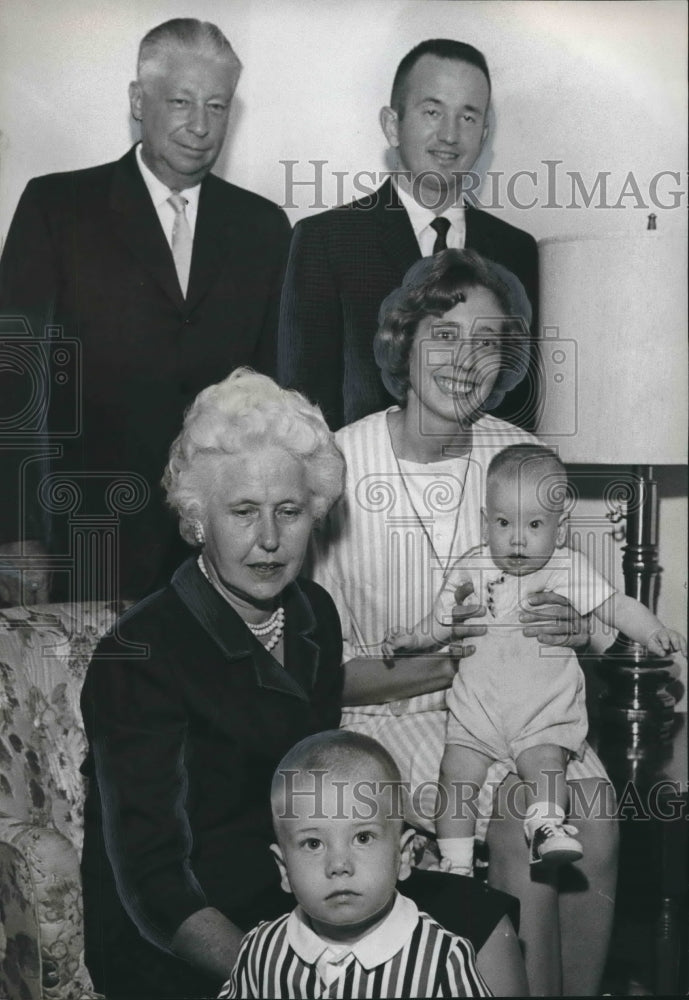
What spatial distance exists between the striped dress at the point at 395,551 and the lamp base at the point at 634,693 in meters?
0.12

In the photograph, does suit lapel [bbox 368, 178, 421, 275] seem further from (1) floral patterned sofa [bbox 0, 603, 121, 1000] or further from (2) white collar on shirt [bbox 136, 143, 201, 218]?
(1) floral patterned sofa [bbox 0, 603, 121, 1000]

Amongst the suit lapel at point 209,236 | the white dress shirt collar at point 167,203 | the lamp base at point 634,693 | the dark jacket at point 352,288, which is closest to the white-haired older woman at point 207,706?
the dark jacket at point 352,288

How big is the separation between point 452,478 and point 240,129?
0.80m

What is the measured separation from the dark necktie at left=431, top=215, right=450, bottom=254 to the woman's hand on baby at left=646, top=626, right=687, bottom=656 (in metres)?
0.88

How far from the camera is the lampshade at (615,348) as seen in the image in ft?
7.47

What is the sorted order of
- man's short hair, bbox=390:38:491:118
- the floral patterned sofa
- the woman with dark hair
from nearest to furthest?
the floral patterned sofa
the woman with dark hair
man's short hair, bbox=390:38:491:118

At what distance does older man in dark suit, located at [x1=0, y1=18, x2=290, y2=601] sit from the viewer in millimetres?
2273

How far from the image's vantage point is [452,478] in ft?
7.52

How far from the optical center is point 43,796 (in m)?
2.18

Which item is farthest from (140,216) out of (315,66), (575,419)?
(575,419)

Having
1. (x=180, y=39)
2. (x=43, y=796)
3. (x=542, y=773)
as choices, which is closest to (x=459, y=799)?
(x=542, y=773)

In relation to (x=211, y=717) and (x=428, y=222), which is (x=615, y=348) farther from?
(x=211, y=717)

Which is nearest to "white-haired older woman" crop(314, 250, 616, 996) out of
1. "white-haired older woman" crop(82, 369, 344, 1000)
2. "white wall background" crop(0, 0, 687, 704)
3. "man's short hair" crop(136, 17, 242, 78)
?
"white-haired older woman" crop(82, 369, 344, 1000)

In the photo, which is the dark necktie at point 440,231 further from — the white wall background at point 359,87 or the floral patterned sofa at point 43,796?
the floral patterned sofa at point 43,796
